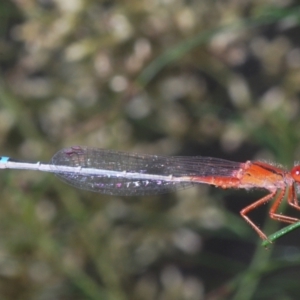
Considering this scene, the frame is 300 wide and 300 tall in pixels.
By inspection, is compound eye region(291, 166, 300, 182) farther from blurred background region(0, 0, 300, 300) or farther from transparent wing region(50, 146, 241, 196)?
blurred background region(0, 0, 300, 300)

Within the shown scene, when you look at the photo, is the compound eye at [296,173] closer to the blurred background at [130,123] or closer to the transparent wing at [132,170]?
the transparent wing at [132,170]

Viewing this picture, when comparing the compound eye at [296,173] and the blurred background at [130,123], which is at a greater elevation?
the blurred background at [130,123]

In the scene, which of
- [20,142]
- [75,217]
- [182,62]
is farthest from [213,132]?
A: [20,142]

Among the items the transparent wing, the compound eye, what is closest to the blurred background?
the transparent wing

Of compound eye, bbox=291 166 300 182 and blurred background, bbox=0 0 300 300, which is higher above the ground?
blurred background, bbox=0 0 300 300

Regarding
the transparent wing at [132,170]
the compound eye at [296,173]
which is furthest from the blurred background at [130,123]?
the compound eye at [296,173]

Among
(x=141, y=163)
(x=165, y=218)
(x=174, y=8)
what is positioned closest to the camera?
(x=141, y=163)

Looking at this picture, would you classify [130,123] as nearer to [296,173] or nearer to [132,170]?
A: [132,170]

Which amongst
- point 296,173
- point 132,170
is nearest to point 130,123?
point 132,170

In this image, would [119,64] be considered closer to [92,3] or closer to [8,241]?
[92,3]
